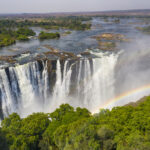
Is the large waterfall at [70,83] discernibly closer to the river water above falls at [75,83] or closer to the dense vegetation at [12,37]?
the river water above falls at [75,83]

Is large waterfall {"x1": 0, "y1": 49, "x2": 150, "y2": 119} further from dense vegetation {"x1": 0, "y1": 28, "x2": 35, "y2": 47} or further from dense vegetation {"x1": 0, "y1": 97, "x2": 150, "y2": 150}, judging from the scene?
dense vegetation {"x1": 0, "y1": 28, "x2": 35, "y2": 47}

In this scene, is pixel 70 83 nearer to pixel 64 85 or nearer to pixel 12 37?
pixel 64 85

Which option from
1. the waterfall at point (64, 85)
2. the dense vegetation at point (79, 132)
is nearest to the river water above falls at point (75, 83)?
the waterfall at point (64, 85)

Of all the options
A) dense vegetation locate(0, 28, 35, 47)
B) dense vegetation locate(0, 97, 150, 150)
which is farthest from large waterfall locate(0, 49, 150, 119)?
dense vegetation locate(0, 28, 35, 47)

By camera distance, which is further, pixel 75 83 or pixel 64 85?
pixel 75 83

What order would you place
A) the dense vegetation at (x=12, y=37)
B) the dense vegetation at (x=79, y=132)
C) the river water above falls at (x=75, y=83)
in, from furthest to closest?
the dense vegetation at (x=12, y=37)
the river water above falls at (x=75, y=83)
the dense vegetation at (x=79, y=132)

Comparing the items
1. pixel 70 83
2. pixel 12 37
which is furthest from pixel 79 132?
pixel 12 37

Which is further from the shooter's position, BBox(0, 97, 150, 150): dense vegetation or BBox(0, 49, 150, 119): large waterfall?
BBox(0, 49, 150, 119): large waterfall

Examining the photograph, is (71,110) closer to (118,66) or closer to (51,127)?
(51,127)
